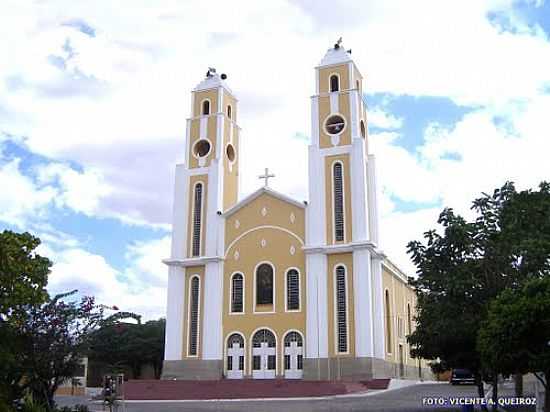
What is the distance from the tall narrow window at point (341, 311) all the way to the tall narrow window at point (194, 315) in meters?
8.33

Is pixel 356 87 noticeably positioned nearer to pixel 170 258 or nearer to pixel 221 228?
pixel 221 228

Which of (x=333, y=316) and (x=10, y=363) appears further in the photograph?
(x=333, y=316)

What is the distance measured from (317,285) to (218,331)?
246 inches

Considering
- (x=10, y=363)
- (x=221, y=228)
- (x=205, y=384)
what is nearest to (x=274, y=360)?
(x=205, y=384)

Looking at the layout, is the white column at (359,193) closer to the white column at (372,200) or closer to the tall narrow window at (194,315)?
the white column at (372,200)

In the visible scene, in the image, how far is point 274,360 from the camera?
117 ft

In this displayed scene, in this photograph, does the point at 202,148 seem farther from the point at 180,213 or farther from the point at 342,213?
the point at 342,213

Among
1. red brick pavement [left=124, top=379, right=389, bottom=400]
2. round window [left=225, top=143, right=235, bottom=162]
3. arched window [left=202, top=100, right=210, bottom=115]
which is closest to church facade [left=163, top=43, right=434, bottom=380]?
round window [left=225, top=143, right=235, bottom=162]

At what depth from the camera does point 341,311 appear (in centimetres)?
3478

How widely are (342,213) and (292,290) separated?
5119 mm

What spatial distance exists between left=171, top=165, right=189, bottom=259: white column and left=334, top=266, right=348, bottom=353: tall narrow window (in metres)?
9.64

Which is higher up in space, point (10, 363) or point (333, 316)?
point (333, 316)

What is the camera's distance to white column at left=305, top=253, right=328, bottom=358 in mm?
34438

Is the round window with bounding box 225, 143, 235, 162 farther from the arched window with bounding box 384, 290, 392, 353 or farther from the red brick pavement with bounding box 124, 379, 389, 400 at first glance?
the red brick pavement with bounding box 124, 379, 389, 400
